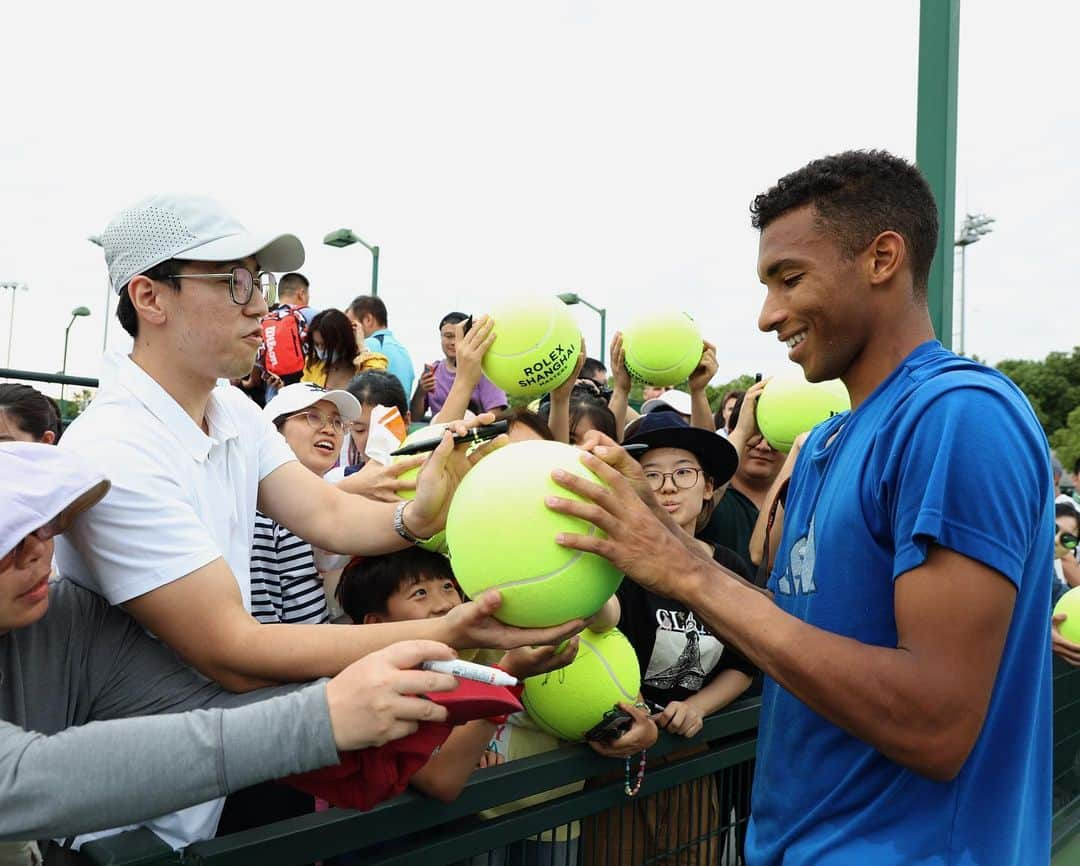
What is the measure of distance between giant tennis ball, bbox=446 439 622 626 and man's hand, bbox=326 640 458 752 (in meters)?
0.37

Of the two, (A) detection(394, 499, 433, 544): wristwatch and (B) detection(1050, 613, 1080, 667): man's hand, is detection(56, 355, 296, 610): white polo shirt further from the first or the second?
(B) detection(1050, 613, 1080, 667): man's hand

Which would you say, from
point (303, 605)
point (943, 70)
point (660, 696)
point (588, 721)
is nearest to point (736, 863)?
point (660, 696)

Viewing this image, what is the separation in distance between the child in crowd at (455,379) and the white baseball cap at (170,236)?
149 cm

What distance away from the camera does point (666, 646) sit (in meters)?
3.46

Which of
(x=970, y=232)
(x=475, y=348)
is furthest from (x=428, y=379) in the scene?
(x=970, y=232)

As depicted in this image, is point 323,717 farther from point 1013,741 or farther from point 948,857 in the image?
point 1013,741

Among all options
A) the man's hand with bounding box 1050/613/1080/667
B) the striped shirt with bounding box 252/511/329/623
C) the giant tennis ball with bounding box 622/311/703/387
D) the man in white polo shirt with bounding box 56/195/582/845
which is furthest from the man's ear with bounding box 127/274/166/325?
the man's hand with bounding box 1050/613/1080/667

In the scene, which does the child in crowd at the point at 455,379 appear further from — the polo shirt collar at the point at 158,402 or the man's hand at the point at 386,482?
the polo shirt collar at the point at 158,402

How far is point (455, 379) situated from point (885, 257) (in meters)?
2.38

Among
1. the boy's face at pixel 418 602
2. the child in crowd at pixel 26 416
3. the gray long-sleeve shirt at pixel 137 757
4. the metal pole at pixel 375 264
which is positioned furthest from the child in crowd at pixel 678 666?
the metal pole at pixel 375 264

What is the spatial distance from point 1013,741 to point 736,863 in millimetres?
1622

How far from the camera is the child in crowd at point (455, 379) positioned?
3908 mm

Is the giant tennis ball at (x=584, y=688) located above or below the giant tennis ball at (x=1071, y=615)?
above

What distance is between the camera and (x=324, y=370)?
20.9 ft
